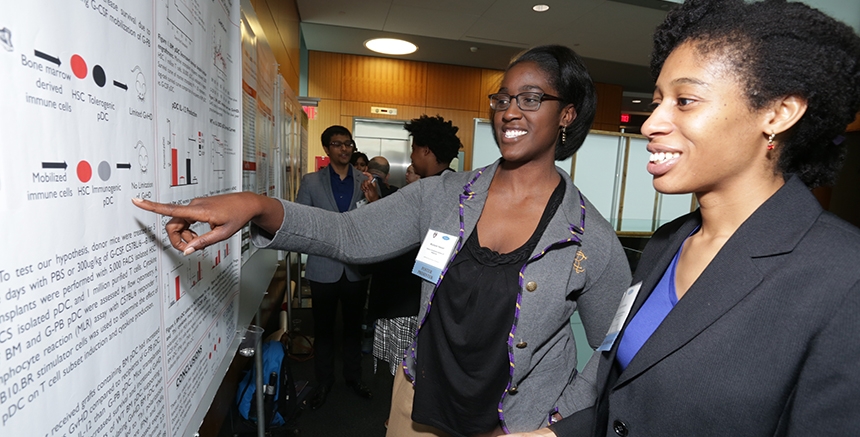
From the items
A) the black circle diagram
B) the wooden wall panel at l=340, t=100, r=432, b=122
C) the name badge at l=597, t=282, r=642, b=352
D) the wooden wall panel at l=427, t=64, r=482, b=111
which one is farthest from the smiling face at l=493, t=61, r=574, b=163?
the wooden wall panel at l=427, t=64, r=482, b=111

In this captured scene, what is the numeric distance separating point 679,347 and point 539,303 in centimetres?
40

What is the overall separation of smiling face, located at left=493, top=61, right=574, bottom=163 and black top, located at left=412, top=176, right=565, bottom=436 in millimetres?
220

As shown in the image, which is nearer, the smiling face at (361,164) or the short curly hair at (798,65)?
the short curly hair at (798,65)

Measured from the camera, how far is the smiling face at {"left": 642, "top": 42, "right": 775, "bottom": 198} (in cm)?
75

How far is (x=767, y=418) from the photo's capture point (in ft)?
2.20

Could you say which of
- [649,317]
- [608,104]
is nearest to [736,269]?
[649,317]

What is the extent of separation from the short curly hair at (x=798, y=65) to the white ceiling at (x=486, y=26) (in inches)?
171

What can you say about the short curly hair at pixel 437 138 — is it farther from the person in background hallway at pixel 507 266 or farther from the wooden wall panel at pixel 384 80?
the wooden wall panel at pixel 384 80

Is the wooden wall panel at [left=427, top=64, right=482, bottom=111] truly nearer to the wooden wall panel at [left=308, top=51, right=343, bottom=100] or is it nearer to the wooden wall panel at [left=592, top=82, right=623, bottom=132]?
the wooden wall panel at [left=308, top=51, right=343, bottom=100]

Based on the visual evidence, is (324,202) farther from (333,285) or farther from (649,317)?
(649,317)

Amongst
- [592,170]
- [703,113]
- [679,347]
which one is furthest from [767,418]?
[592,170]

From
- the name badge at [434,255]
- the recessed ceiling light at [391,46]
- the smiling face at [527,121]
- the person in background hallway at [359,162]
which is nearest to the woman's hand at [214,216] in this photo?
the name badge at [434,255]

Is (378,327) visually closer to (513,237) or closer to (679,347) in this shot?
(513,237)

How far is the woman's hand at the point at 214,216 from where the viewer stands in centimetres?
73
